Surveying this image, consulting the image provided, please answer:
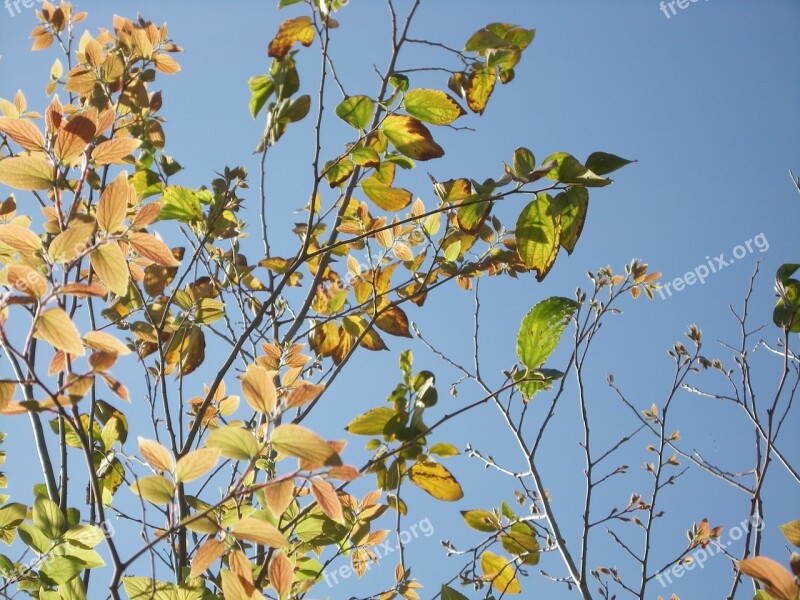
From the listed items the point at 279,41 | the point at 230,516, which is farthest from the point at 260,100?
the point at 230,516

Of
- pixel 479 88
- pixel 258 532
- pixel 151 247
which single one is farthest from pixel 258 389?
pixel 479 88

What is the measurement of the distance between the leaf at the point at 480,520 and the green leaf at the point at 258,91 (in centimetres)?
106

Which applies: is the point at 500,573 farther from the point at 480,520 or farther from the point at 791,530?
the point at 791,530

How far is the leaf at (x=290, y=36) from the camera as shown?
117 centimetres

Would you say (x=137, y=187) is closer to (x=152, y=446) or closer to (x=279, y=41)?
(x=279, y=41)

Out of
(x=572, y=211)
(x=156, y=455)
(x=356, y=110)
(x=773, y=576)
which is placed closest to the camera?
(x=773, y=576)

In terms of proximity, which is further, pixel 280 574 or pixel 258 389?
pixel 280 574

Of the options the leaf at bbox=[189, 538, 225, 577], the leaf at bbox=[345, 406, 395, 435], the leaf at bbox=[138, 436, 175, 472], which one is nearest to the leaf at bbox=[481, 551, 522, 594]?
the leaf at bbox=[345, 406, 395, 435]

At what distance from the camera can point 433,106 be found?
1088mm

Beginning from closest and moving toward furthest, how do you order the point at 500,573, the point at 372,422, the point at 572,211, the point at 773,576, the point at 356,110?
1. the point at 773,576
2. the point at 572,211
3. the point at 372,422
4. the point at 356,110
5. the point at 500,573

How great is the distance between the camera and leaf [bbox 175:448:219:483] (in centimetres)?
71

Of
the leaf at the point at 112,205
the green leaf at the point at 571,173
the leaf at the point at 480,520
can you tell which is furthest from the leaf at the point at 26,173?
the leaf at the point at 480,520

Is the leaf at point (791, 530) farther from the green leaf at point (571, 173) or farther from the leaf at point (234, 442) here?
the leaf at point (234, 442)

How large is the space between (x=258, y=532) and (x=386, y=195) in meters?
0.74
